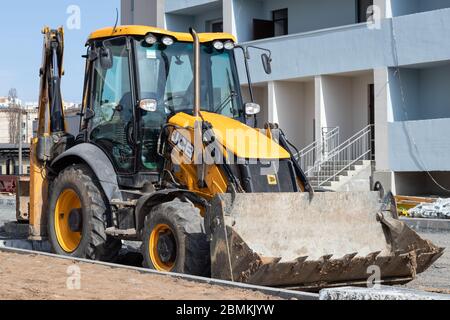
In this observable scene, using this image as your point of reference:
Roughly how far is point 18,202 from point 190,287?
22.3 feet

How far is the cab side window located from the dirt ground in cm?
187

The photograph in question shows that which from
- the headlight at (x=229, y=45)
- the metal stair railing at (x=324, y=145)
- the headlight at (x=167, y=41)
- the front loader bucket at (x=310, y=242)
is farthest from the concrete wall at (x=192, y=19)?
the front loader bucket at (x=310, y=242)

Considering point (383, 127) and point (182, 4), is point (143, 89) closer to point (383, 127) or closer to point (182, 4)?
point (383, 127)

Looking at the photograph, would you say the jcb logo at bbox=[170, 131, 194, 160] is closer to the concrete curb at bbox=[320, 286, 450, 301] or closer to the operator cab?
the operator cab

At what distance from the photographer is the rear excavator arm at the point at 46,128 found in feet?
45.1

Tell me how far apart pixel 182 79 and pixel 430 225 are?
29.9ft

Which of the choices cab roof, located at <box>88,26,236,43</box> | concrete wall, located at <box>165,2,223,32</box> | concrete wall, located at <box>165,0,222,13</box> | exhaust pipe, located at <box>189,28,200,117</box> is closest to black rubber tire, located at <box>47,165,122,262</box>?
exhaust pipe, located at <box>189,28,200,117</box>

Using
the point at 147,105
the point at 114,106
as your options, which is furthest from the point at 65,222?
the point at 147,105

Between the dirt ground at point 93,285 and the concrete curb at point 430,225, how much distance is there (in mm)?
9963

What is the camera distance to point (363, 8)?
2872 centimetres

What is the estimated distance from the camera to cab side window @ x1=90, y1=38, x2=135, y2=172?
40.2 feet
